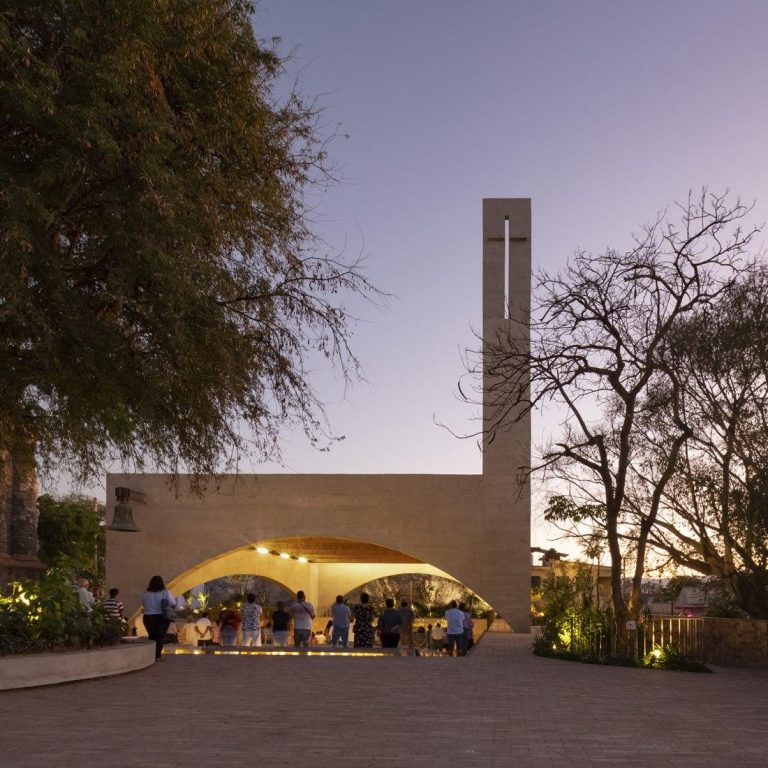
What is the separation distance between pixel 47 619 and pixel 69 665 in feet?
2.73

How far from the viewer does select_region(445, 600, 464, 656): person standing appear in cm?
2106

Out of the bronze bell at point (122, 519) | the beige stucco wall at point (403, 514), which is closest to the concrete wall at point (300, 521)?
the beige stucco wall at point (403, 514)

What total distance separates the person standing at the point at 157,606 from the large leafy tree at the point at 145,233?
7.85ft

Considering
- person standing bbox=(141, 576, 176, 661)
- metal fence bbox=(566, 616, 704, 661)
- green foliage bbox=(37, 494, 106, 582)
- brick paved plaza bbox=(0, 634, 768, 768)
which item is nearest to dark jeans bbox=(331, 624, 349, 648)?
metal fence bbox=(566, 616, 704, 661)

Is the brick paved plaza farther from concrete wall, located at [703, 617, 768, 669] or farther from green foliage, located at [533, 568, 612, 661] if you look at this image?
green foliage, located at [533, 568, 612, 661]

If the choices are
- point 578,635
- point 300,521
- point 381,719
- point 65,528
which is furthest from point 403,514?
point 65,528

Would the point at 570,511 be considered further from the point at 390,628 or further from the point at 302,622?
the point at 302,622

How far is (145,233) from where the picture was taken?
11328 millimetres

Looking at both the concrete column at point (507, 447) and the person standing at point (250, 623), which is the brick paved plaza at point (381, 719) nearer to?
the person standing at point (250, 623)

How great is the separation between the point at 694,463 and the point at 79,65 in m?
13.1

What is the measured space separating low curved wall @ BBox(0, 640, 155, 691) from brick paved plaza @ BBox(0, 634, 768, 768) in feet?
0.69

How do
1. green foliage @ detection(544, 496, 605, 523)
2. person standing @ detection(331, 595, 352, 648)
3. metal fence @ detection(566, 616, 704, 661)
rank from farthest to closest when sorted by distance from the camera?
person standing @ detection(331, 595, 352, 648)
green foliage @ detection(544, 496, 605, 523)
metal fence @ detection(566, 616, 704, 661)

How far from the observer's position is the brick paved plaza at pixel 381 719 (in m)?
7.52

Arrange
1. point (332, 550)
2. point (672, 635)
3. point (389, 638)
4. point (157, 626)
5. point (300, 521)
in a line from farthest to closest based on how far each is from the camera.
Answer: point (332, 550) < point (300, 521) < point (389, 638) < point (672, 635) < point (157, 626)
